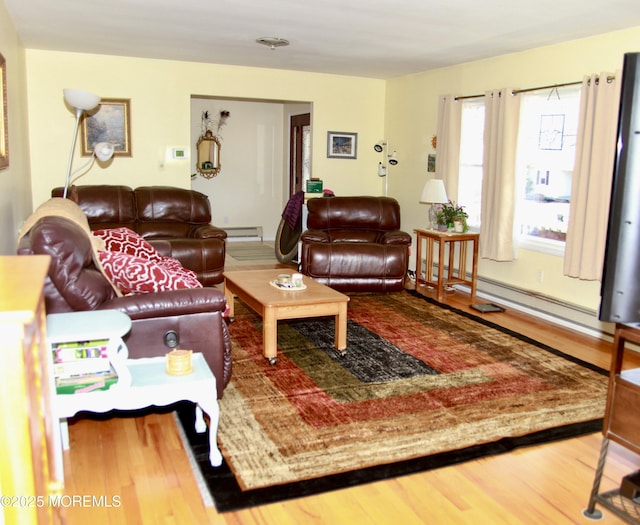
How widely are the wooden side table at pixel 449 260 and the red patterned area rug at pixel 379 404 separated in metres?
0.99

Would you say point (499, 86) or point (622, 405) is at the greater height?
point (499, 86)

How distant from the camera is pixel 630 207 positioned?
1.86 meters

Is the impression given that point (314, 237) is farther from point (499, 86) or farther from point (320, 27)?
point (499, 86)

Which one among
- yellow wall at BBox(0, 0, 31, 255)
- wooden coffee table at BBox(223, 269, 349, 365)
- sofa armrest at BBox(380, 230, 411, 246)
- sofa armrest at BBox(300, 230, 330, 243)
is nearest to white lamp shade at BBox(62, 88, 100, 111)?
yellow wall at BBox(0, 0, 31, 255)

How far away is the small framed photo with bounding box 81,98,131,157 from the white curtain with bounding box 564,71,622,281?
4428 millimetres

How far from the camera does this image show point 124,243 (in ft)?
12.2

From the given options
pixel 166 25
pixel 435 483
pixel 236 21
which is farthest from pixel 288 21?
pixel 435 483

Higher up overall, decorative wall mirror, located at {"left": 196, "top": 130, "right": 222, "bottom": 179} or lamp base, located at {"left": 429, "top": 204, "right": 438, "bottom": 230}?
decorative wall mirror, located at {"left": 196, "top": 130, "right": 222, "bottom": 179}

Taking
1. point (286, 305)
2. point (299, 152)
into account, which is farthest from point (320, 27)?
point (299, 152)

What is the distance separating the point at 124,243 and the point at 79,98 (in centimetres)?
186

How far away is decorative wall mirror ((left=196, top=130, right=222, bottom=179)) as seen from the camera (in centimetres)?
879

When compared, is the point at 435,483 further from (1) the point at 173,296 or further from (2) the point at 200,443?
(1) the point at 173,296

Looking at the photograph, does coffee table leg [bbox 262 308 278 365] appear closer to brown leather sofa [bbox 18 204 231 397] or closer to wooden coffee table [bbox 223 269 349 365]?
wooden coffee table [bbox 223 269 349 365]

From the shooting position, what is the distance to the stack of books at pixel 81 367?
7.66 ft
